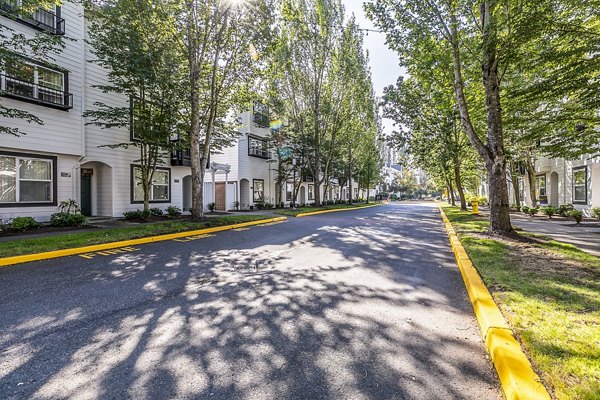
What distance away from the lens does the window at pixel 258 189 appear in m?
25.0

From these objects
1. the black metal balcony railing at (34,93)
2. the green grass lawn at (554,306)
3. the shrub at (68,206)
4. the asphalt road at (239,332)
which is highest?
the black metal balcony railing at (34,93)

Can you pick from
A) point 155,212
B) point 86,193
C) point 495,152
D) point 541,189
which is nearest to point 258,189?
point 155,212

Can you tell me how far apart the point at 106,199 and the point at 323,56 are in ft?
58.1

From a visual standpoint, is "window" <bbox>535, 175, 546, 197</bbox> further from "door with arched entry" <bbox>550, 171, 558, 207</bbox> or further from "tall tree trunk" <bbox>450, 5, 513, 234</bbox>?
"tall tree trunk" <bbox>450, 5, 513, 234</bbox>

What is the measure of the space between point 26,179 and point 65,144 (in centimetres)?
188

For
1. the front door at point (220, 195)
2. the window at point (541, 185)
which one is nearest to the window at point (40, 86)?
the front door at point (220, 195)

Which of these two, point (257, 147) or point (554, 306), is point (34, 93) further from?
point (554, 306)

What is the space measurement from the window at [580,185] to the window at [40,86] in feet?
81.6

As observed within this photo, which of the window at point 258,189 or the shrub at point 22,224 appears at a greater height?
the window at point 258,189

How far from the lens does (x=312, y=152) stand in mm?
25922

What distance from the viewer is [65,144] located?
12.6 meters

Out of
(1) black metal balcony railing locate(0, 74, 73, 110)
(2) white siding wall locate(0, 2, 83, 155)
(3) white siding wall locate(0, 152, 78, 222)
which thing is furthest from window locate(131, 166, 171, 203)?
(1) black metal balcony railing locate(0, 74, 73, 110)

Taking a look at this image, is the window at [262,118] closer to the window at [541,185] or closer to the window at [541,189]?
the window at [541,189]

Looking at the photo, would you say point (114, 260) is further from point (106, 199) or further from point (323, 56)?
point (323, 56)
